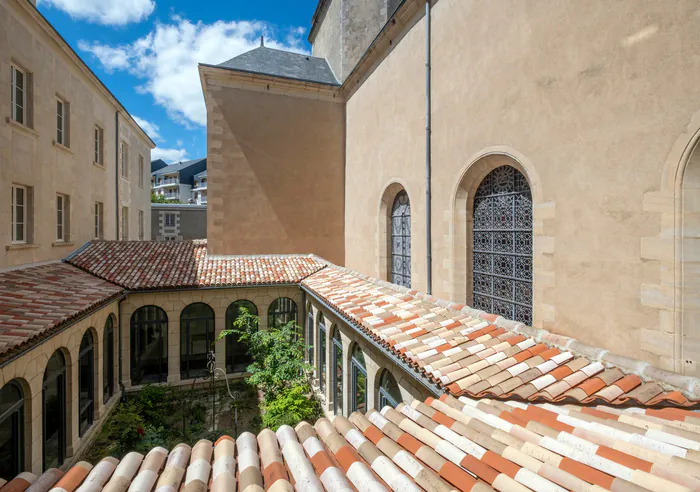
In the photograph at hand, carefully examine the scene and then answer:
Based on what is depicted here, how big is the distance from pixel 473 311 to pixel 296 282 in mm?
7715

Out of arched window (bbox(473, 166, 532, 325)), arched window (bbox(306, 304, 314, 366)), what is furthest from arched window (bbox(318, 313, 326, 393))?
arched window (bbox(473, 166, 532, 325))

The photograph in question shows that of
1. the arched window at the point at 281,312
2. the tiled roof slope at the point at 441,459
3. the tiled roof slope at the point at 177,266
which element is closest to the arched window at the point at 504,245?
the tiled roof slope at the point at 441,459

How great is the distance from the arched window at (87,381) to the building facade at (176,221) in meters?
22.8

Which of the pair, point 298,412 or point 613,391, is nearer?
point 613,391

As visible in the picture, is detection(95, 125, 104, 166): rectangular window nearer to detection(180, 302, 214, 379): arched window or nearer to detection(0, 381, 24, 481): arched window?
detection(180, 302, 214, 379): arched window

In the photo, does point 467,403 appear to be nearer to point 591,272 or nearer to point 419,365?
point 419,365

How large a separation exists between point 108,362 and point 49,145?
6.75m

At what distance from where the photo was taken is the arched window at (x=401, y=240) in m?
11.1

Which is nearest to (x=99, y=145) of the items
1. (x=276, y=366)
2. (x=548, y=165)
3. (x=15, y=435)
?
(x=15, y=435)

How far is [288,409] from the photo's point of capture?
8.66 m

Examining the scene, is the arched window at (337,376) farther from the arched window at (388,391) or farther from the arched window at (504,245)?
the arched window at (504,245)

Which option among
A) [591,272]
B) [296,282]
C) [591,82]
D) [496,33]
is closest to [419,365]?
[591,272]

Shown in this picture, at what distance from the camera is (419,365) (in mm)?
4816

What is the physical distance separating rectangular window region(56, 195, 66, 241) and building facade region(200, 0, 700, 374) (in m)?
10.2
